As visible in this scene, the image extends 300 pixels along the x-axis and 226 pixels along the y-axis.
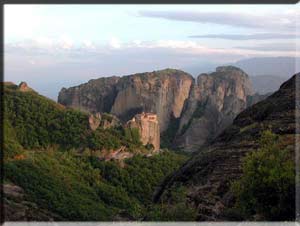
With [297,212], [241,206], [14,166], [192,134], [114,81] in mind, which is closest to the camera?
[297,212]

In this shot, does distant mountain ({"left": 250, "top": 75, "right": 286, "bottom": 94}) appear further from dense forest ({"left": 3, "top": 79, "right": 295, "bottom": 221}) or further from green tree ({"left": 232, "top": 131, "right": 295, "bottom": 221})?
green tree ({"left": 232, "top": 131, "right": 295, "bottom": 221})

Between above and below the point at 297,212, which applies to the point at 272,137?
→ above

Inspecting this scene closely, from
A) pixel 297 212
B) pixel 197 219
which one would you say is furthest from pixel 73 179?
pixel 297 212

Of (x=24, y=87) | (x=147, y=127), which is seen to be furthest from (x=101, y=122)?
(x=147, y=127)

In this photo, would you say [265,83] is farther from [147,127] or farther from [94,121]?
[94,121]

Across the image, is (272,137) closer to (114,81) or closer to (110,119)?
(110,119)

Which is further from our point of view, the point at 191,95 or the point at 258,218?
the point at 191,95

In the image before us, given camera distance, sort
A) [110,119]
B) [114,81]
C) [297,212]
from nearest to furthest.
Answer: [297,212]
[110,119]
[114,81]

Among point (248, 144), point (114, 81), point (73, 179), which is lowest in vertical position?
point (73, 179)
